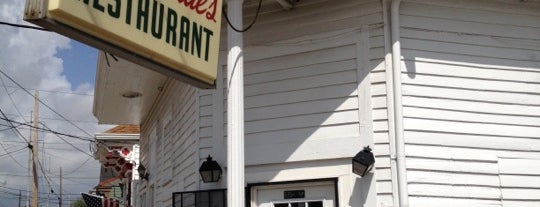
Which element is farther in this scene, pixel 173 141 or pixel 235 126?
pixel 173 141

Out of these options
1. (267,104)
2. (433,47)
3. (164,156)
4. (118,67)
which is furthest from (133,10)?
Result: (164,156)

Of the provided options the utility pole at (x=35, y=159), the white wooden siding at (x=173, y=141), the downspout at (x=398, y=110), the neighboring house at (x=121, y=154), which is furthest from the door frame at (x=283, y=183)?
the utility pole at (x=35, y=159)

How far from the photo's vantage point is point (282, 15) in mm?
7352

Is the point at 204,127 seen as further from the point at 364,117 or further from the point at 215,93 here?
the point at 364,117

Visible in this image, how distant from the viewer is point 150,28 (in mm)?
4770

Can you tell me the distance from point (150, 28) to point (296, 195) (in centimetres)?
288

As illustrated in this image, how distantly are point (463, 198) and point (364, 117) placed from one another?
1.33 meters

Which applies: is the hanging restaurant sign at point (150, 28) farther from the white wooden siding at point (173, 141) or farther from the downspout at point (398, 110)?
the white wooden siding at point (173, 141)

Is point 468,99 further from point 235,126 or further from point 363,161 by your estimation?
point 235,126

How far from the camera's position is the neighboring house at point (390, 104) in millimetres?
6504

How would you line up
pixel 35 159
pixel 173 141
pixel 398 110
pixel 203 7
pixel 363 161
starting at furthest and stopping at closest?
pixel 35 159 < pixel 173 141 < pixel 398 110 < pixel 363 161 < pixel 203 7

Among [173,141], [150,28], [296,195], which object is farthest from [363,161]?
[173,141]

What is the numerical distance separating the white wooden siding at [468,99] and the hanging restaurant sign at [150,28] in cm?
241

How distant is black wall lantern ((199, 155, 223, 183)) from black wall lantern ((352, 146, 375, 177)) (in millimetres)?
1651
